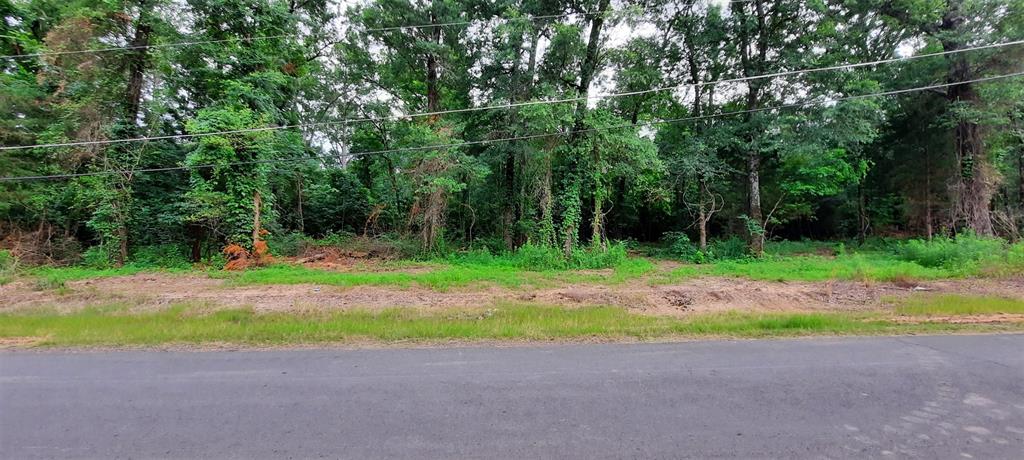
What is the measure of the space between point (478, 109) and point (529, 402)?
37.3 ft

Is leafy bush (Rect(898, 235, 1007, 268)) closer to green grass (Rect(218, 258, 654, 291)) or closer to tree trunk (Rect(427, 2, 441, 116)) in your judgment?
green grass (Rect(218, 258, 654, 291))

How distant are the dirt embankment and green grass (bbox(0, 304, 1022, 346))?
90cm

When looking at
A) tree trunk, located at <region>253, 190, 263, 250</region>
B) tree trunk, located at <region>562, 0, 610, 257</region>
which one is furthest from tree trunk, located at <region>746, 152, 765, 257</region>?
tree trunk, located at <region>253, 190, 263, 250</region>

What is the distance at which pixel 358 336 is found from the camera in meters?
6.14

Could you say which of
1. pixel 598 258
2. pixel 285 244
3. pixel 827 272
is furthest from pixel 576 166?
pixel 285 244

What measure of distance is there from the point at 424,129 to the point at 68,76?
13.6 meters

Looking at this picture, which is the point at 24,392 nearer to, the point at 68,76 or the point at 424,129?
Answer: the point at 424,129

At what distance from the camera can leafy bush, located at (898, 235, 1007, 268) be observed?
471 inches

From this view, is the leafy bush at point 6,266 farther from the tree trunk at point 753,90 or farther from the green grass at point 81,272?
the tree trunk at point 753,90

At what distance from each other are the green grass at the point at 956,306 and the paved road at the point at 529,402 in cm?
198

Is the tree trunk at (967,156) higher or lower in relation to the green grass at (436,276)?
higher

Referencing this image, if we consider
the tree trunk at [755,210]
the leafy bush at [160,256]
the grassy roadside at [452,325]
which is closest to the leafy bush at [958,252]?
the tree trunk at [755,210]

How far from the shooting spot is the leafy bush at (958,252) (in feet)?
39.2

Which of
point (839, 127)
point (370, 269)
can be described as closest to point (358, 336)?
point (370, 269)
